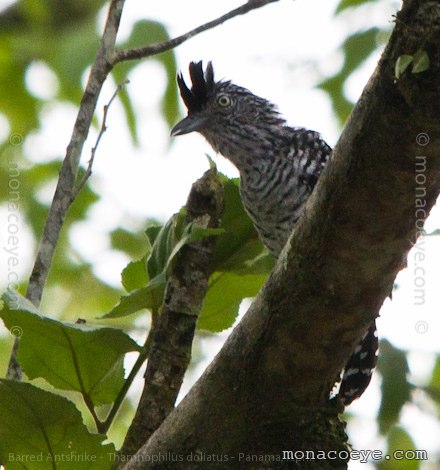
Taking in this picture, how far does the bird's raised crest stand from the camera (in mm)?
4892

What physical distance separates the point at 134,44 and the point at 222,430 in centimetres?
216

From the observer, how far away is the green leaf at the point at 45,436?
2521 mm

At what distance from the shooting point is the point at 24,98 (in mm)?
5730

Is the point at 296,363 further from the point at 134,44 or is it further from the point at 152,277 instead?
the point at 134,44

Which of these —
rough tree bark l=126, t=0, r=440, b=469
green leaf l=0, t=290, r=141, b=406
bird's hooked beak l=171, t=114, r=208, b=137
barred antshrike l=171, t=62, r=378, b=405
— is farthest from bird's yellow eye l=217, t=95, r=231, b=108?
rough tree bark l=126, t=0, r=440, b=469

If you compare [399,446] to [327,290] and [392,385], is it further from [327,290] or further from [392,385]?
[327,290]

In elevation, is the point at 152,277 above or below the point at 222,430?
above

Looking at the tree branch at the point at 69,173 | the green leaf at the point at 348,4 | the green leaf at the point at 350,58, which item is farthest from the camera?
the green leaf at the point at 350,58

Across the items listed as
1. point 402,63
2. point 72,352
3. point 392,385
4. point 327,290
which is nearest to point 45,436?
point 72,352

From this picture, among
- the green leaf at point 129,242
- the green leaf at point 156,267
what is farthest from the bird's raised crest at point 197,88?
the green leaf at point 156,267

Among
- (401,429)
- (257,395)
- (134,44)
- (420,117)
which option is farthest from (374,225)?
(134,44)

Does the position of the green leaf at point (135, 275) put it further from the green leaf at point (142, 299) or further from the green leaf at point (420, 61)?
the green leaf at point (420, 61)

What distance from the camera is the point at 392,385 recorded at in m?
3.29

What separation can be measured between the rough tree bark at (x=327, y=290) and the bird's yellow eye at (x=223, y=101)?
2.79 metres
